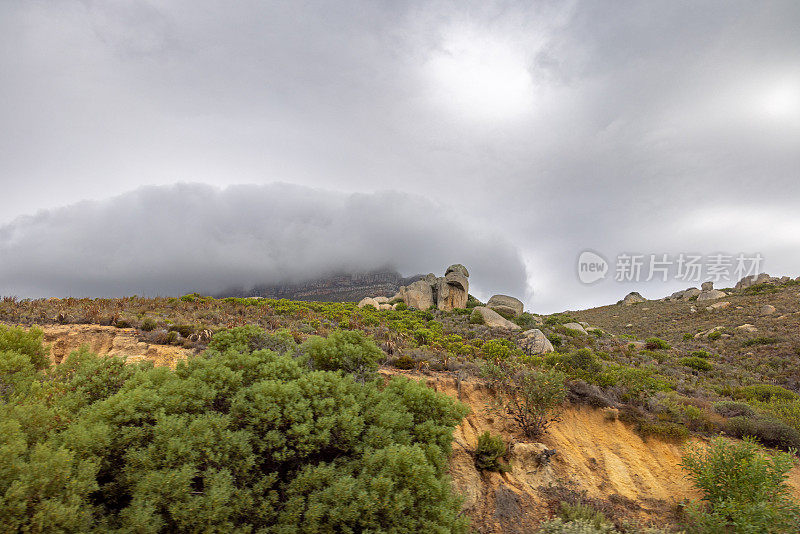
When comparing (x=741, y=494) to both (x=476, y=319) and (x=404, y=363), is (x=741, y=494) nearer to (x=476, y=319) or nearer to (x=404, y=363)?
(x=404, y=363)

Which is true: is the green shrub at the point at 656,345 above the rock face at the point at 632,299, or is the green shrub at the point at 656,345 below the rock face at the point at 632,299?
below

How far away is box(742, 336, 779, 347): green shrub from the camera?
24844 mm

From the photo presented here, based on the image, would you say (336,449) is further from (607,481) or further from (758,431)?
(758,431)

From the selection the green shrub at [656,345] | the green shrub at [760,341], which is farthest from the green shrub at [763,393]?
the green shrub at [760,341]

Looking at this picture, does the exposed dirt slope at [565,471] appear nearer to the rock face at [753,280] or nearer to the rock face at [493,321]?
the rock face at [493,321]

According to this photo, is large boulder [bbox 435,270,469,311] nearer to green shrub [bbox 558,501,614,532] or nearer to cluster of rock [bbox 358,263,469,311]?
cluster of rock [bbox 358,263,469,311]

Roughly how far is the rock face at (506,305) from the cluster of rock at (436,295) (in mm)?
3229

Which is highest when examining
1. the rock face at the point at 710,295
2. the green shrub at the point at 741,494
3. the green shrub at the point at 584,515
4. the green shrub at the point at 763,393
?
the rock face at the point at 710,295

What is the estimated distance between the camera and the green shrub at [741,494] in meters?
6.00

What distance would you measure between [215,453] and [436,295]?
32.7 m

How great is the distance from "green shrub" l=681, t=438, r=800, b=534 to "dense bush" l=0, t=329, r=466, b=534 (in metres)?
5.27

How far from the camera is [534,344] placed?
62.7ft

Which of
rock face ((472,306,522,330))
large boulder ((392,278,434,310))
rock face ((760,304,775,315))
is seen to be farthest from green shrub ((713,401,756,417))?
rock face ((760,304,775,315))

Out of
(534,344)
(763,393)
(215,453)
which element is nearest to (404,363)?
(215,453)
